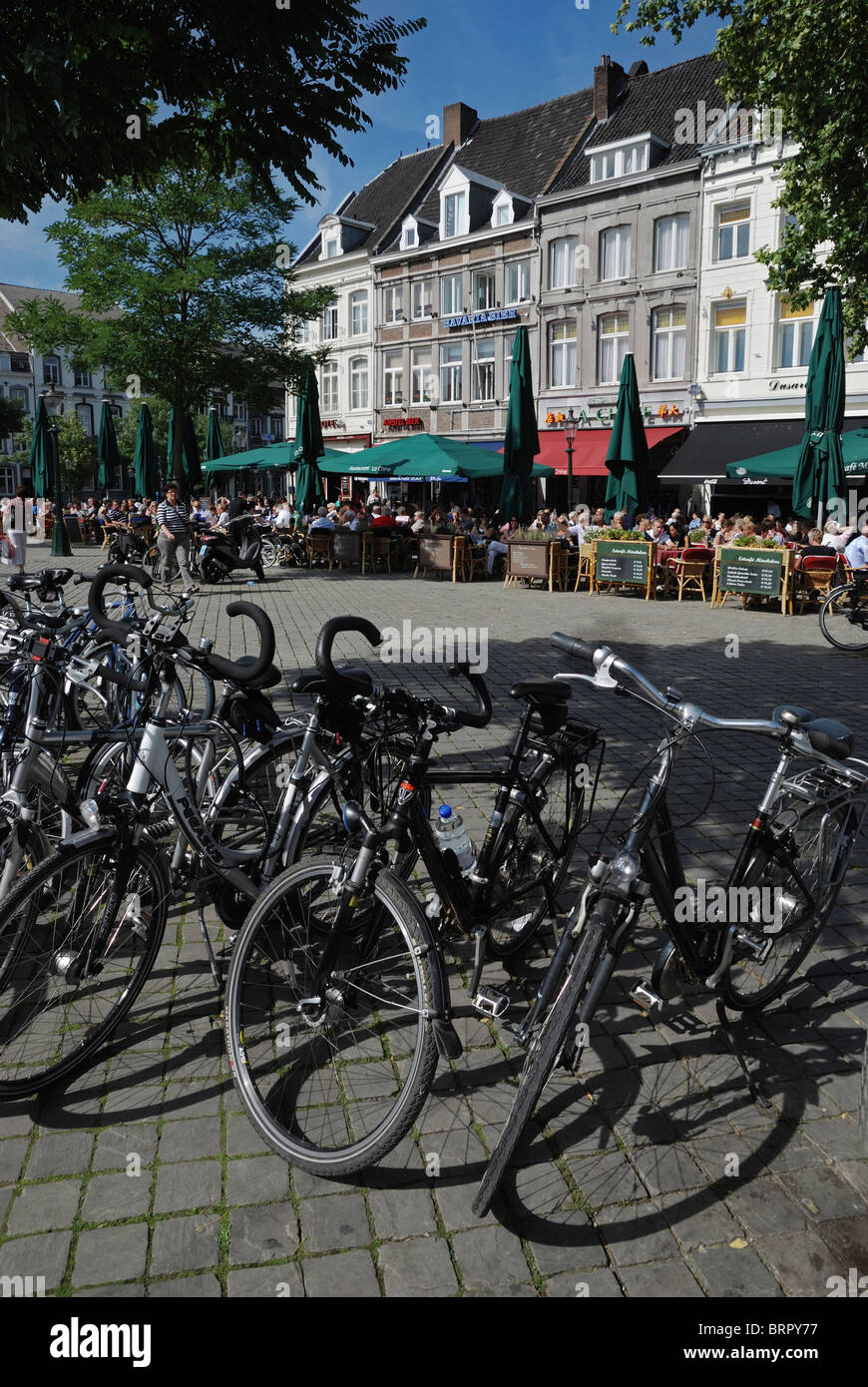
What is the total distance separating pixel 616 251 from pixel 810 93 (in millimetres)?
18652

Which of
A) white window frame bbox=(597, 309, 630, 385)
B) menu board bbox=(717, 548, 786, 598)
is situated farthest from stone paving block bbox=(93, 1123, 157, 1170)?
white window frame bbox=(597, 309, 630, 385)

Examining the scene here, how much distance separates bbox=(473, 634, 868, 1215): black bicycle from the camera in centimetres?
254

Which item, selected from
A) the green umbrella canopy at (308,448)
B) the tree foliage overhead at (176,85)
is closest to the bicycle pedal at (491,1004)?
the tree foliage overhead at (176,85)

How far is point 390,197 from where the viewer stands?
146 ft

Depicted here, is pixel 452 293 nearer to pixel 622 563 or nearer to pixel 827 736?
pixel 622 563

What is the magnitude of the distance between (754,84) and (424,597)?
29.7 feet

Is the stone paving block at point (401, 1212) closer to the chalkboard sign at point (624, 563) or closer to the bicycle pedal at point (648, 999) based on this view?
the bicycle pedal at point (648, 999)

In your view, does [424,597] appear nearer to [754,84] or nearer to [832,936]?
[754,84]

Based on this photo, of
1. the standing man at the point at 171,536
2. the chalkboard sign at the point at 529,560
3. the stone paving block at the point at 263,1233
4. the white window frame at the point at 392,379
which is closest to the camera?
the stone paving block at the point at 263,1233

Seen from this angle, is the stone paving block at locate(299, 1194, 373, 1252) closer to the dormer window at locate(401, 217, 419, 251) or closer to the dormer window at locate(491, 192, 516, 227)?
the dormer window at locate(491, 192, 516, 227)

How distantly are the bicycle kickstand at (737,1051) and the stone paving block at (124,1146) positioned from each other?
1.75m

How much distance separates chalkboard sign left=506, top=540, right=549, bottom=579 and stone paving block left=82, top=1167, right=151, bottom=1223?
15.6 meters

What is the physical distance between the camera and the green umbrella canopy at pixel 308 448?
23688 mm

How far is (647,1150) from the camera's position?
2.76 meters
